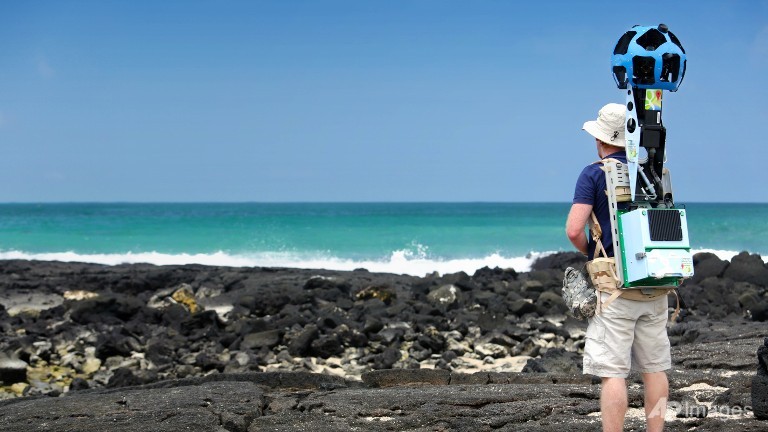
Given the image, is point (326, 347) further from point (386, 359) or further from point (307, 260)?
point (307, 260)

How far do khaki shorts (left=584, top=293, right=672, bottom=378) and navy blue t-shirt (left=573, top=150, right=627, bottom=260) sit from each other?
351mm

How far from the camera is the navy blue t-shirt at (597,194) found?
5156 mm

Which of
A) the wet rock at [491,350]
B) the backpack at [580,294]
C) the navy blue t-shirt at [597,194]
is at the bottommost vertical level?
the wet rock at [491,350]

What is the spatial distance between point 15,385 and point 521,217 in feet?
218

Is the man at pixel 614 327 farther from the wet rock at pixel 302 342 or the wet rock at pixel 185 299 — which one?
the wet rock at pixel 185 299

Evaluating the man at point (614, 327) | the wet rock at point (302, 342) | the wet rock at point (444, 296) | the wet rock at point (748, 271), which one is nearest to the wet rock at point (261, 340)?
the wet rock at point (302, 342)

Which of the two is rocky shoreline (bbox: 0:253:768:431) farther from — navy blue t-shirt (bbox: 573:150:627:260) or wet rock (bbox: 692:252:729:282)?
navy blue t-shirt (bbox: 573:150:627:260)

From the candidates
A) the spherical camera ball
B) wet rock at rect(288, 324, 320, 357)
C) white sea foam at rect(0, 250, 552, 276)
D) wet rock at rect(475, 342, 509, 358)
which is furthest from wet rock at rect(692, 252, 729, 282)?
the spherical camera ball

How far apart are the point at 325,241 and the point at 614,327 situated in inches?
1711

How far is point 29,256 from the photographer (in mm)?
43719

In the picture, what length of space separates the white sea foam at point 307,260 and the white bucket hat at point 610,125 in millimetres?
25690

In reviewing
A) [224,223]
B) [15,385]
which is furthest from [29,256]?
[15,385]

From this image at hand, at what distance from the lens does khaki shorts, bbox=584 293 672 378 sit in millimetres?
5098

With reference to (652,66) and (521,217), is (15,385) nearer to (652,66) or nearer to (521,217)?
(652,66)
